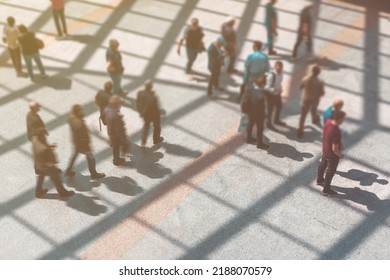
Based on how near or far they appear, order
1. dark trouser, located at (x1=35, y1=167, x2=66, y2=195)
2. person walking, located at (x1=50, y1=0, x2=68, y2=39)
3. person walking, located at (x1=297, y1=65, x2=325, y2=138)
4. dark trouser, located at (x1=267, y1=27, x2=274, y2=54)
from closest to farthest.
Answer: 1. dark trouser, located at (x1=35, y1=167, x2=66, y2=195)
2. person walking, located at (x1=297, y1=65, x2=325, y2=138)
3. dark trouser, located at (x1=267, y1=27, x2=274, y2=54)
4. person walking, located at (x1=50, y1=0, x2=68, y2=39)

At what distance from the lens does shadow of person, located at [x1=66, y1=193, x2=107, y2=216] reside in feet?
28.7

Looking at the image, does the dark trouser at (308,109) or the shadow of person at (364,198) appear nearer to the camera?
the shadow of person at (364,198)

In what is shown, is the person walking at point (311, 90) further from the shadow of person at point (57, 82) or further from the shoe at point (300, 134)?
the shadow of person at point (57, 82)

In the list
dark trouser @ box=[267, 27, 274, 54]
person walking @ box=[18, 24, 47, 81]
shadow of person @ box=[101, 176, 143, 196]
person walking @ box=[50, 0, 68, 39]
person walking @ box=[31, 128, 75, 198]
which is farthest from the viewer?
person walking @ box=[50, 0, 68, 39]

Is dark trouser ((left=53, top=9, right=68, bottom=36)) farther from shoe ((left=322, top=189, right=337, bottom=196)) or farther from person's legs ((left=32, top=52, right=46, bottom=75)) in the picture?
shoe ((left=322, top=189, right=337, bottom=196))

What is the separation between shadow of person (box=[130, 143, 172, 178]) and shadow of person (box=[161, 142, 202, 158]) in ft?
0.62

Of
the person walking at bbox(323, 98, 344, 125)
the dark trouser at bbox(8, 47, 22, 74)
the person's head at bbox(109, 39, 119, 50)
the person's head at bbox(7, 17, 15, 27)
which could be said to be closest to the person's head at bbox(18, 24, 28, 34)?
the person's head at bbox(7, 17, 15, 27)

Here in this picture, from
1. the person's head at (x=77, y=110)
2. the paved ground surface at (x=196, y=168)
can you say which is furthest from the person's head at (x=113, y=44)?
the person's head at (x=77, y=110)

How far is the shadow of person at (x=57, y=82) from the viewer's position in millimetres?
11938

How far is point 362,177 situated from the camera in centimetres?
947

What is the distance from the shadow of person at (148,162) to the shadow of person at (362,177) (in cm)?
344

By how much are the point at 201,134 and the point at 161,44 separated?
4.09 meters

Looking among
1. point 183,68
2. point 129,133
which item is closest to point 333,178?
point 129,133
